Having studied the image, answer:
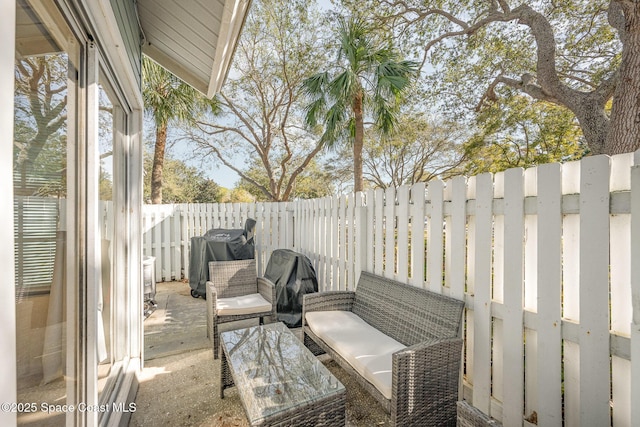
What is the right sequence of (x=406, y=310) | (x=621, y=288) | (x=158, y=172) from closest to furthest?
(x=621, y=288)
(x=406, y=310)
(x=158, y=172)

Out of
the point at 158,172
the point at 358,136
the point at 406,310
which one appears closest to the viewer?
the point at 406,310

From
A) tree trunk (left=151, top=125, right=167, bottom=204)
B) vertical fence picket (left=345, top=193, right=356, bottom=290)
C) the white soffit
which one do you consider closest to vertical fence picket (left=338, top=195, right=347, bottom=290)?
vertical fence picket (left=345, top=193, right=356, bottom=290)

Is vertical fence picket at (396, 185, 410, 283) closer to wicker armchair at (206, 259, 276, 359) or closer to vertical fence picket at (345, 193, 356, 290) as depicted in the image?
vertical fence picket at (345, 193, 356, 290)

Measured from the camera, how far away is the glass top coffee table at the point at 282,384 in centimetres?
133

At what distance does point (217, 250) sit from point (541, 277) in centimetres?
428

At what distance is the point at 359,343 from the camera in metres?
2.08

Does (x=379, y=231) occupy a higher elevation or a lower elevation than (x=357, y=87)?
lower

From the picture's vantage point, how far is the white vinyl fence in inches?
53.0

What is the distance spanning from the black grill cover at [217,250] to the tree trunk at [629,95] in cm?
545

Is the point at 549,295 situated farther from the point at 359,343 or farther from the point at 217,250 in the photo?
the point at 217,250

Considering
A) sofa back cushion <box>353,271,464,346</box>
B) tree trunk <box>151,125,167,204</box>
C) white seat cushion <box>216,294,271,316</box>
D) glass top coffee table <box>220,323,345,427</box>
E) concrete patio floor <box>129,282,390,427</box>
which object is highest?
tree trunk <box>151,125,167,204</box>

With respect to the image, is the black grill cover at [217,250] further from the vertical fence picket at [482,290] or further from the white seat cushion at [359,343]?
the vertical fence picket at [482,290]

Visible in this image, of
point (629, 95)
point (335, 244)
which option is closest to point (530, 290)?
point (335, 244)

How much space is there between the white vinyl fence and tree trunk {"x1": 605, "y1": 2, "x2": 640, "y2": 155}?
3397mm
